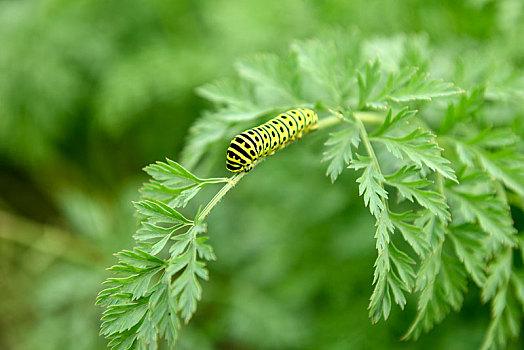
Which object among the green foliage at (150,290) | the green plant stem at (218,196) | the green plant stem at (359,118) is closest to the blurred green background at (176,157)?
the green plant stem at (359,118)

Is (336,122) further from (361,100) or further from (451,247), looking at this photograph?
(451,247)

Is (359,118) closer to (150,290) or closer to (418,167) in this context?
(418,167)

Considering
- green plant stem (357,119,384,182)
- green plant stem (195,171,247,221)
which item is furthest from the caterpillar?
green plant stem (357,119,384,182)

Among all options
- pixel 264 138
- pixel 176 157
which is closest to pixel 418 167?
pixel 264 138

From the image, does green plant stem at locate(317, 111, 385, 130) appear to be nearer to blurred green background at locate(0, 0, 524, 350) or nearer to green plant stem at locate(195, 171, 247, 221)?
blurred green background at locate(0, 0, 524, 350)

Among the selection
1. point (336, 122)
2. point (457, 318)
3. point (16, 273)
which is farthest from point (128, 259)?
point (16, 273)
